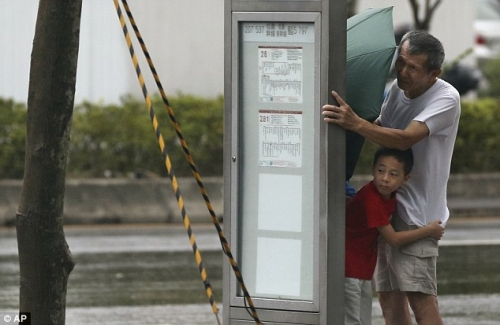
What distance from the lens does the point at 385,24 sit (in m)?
5.53

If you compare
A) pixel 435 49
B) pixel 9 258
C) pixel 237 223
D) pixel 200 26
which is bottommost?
pixel 9 258

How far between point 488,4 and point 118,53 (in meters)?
14.2

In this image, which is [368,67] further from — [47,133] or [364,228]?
[47,133]

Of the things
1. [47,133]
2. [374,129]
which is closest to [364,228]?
[374,129]

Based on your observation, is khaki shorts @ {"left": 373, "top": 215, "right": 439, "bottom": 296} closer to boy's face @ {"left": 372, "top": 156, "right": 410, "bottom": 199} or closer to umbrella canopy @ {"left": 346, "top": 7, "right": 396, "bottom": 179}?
boy's face @ {"left": 372, "top": 156, "right": 410, "bottom": 199}

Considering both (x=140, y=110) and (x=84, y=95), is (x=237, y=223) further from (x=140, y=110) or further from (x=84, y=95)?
(x=84, y=95)

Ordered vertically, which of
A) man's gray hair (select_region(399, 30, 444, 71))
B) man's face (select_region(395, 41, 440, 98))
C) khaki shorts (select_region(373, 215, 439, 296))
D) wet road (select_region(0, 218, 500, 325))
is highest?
man's gray hair (select_region(399, 30, 444, 71))

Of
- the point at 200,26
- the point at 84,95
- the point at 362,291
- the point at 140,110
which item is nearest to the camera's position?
the point at 362,291

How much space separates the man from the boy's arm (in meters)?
0.05

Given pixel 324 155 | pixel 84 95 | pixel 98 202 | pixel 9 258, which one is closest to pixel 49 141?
pixel 324 155

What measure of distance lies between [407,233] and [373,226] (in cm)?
17

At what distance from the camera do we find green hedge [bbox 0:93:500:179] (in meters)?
14.7

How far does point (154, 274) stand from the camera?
10570 millimetres

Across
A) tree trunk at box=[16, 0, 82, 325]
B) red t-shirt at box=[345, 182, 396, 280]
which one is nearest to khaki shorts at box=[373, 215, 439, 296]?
red t-shirt at box=[345, 182, 396, 280]
